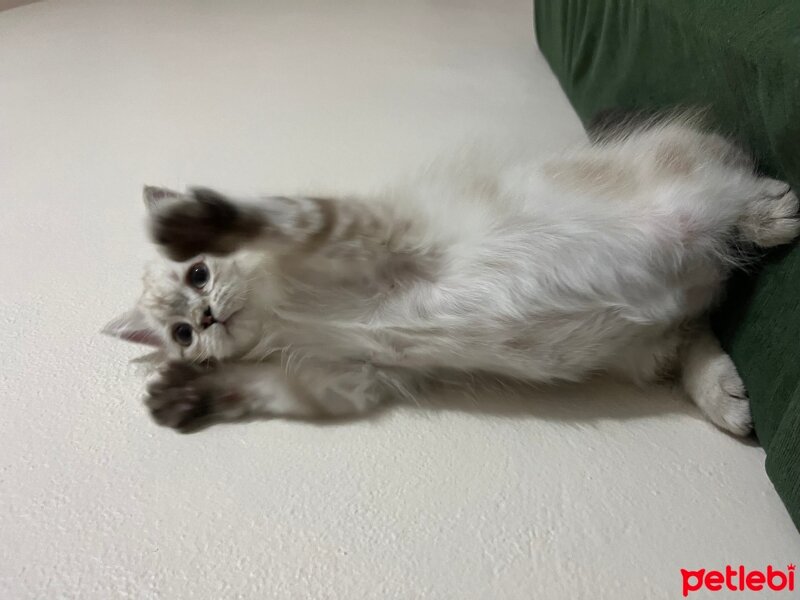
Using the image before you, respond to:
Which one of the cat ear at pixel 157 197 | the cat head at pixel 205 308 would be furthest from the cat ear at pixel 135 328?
the cat ear at pixel 157 197

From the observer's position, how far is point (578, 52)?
180 centimetres

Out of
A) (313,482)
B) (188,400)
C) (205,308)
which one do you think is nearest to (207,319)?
(205,308)

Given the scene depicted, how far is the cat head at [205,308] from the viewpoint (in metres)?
1.21

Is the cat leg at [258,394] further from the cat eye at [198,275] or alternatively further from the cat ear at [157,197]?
the cat ear at [157,197]

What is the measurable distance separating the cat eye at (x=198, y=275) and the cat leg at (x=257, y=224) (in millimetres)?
178

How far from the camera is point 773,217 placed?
0.99 m

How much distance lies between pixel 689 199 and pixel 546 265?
0.86 ft

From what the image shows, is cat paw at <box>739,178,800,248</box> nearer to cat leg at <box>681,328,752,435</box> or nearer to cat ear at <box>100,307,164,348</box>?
cat leg at <box>681,328,752,435</box>

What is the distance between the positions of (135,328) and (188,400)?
0.23 m

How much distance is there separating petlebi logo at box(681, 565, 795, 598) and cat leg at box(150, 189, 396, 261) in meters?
0.70

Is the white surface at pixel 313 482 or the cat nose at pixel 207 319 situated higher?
the cat nose at pixel 207 319

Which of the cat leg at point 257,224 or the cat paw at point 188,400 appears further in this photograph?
the cat paw at point 188,400

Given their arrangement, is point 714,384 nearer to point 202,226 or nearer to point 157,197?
point 202,226

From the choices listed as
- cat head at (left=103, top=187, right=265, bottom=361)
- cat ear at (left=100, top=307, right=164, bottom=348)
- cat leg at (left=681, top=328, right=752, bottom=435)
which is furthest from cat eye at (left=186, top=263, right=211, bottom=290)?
cat leg at (left=681, top=328, right=752, bottom=435)
